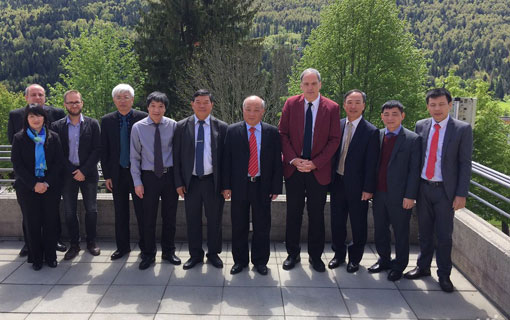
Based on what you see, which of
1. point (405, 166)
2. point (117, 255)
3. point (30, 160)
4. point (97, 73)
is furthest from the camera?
point (97, 73)

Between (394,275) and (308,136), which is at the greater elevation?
(308,136)

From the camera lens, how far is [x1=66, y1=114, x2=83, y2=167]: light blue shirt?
4684mm

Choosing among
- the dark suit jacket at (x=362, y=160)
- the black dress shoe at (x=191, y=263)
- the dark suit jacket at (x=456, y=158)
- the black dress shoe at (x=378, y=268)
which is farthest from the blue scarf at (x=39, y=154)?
the dark suit jacket at (x=456, y=158)

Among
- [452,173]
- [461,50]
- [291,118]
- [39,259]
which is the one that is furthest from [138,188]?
[461,50]

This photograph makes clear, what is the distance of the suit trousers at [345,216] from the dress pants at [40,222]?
3308 millimetres

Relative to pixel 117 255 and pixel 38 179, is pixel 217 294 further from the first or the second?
pixel 38 179

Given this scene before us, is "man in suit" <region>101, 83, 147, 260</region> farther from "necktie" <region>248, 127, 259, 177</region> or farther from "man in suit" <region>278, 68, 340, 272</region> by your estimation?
"man in suit" <region>278, 68, 340, 272</region>

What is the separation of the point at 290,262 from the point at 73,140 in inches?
121

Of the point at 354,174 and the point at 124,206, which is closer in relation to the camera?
the point at 354,174

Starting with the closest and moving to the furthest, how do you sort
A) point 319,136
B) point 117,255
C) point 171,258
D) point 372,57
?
point 319,136 < point 171,258 < point 117,255 < point 372,57

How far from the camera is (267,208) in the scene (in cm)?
441

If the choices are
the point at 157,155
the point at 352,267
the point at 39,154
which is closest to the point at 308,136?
the point at 352,267

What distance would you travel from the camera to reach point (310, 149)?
4.24 metres

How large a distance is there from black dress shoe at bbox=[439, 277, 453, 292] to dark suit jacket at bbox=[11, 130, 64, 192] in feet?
14.7
